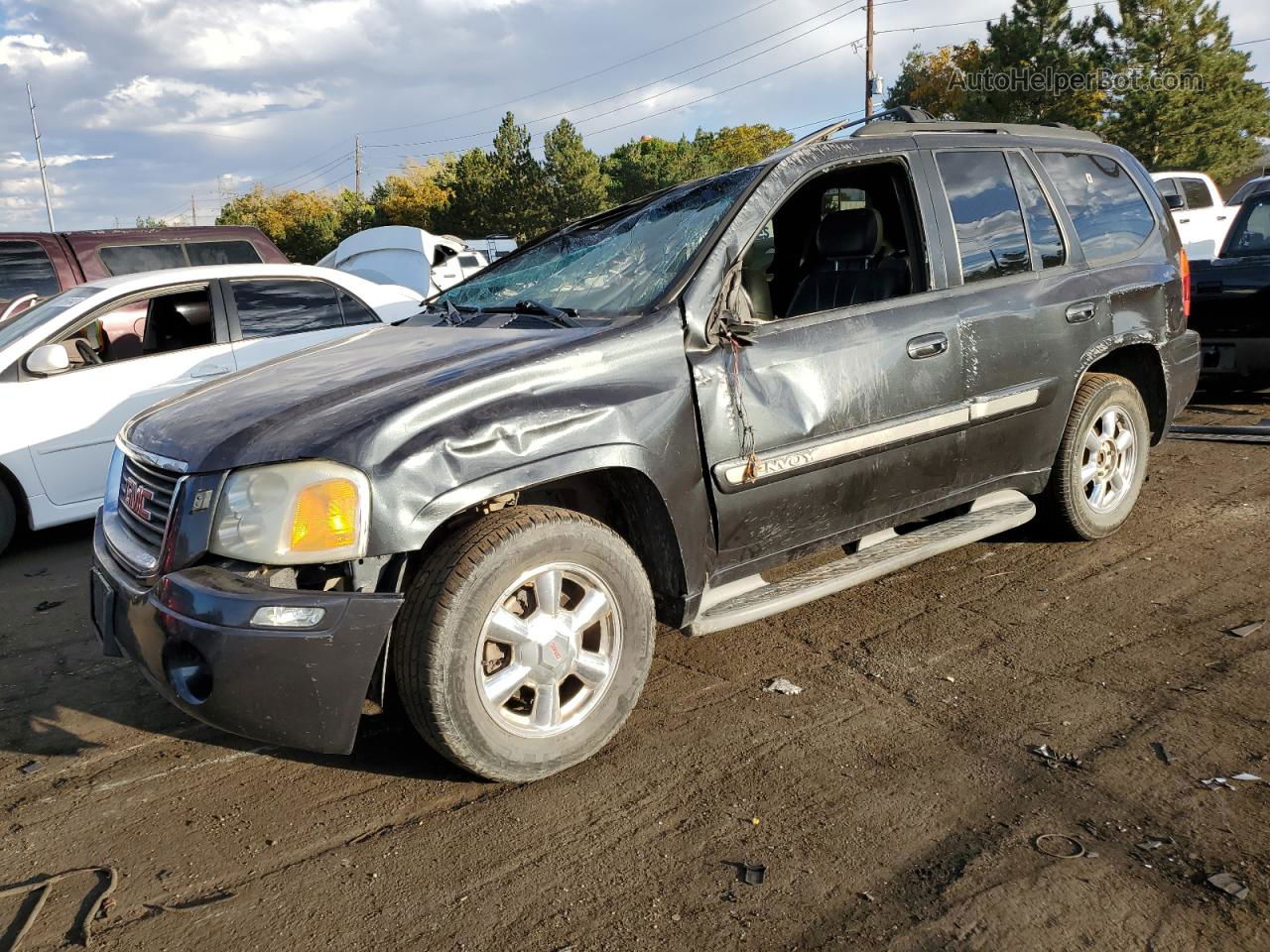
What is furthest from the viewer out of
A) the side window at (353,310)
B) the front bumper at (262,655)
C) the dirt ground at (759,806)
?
the side window at (353,310)

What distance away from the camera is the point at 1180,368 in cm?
495

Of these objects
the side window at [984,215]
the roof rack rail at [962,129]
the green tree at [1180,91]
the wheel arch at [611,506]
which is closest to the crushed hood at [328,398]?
the wheel arch at [611,506]

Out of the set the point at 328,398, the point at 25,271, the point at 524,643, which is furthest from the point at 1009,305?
the point at 25,271

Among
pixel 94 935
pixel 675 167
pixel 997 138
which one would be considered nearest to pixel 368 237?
pixel 997 138

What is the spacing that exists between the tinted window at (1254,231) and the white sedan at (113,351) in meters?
7.07

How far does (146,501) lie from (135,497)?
0.45 feet

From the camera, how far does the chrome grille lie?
2.86 meters

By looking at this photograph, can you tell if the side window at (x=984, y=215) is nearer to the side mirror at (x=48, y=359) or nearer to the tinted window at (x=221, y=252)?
the side mirror at (x=48, y=359)

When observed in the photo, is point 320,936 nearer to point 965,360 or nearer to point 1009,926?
point 1009,926

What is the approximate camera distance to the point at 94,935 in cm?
234

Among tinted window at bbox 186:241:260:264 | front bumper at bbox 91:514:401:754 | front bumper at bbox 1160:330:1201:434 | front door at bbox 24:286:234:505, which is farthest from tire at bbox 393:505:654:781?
tinted window at bbox 186:241:260:264

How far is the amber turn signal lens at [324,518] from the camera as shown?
2.60 meters

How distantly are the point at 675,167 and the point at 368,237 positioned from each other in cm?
4113

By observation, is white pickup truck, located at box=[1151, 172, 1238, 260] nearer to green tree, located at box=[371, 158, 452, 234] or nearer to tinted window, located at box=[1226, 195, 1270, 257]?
tinted window, located at box=[1226, 195, 1270, 257]
